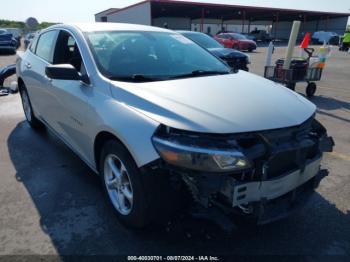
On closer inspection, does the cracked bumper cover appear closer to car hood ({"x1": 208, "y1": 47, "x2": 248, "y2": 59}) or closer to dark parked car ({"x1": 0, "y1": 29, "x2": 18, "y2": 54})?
car hood ({"x1": 208, "y1": 47, "x2": 248, "y2": 59})

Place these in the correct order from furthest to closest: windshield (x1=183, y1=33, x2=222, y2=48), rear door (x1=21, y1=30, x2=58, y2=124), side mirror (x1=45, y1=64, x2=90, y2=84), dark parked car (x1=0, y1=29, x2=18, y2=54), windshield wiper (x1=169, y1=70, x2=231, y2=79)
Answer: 1. dark parked car (x1=0, y1=29, x2=18, y2=54)
2. windshield (x1=183, y1=33, x2=222, y2=48)
3. rear door (x1=21, y1=30, x2=58, y2=124)
4. windshield wiper (x1=169, y1=70, x2=231, y2=79)
5. side mirror (x1=45, y1=64, x2=90, y2=84)

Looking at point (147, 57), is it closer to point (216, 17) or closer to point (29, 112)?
point (29, 112)

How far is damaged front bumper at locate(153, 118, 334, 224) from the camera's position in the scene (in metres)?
2.03

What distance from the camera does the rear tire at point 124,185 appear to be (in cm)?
227

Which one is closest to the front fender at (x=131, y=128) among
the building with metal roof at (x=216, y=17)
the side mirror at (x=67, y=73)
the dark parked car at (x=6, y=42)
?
the side mirror at (x=67, y=73)

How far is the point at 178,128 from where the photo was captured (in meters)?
2.09

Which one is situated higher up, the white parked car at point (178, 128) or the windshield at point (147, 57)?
the windshield at point (147, 57)

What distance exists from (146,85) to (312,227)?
1907mm

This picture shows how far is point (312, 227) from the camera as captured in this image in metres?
2.73

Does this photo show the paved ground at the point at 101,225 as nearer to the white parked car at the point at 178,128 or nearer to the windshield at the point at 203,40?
the white parked car at the point at 178,128

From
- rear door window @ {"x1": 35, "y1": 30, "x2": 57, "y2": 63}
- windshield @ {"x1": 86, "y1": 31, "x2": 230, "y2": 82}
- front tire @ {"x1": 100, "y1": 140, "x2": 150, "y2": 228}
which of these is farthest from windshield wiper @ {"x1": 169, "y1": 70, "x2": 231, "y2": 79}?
rear door window @ {"x1": 35, "y1": 30, "x2": 57, "y2": 63}

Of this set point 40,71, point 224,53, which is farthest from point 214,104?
point 224,53

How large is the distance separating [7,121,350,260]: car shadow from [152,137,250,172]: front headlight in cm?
47

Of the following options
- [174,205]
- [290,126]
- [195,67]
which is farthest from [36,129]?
[290,126]
